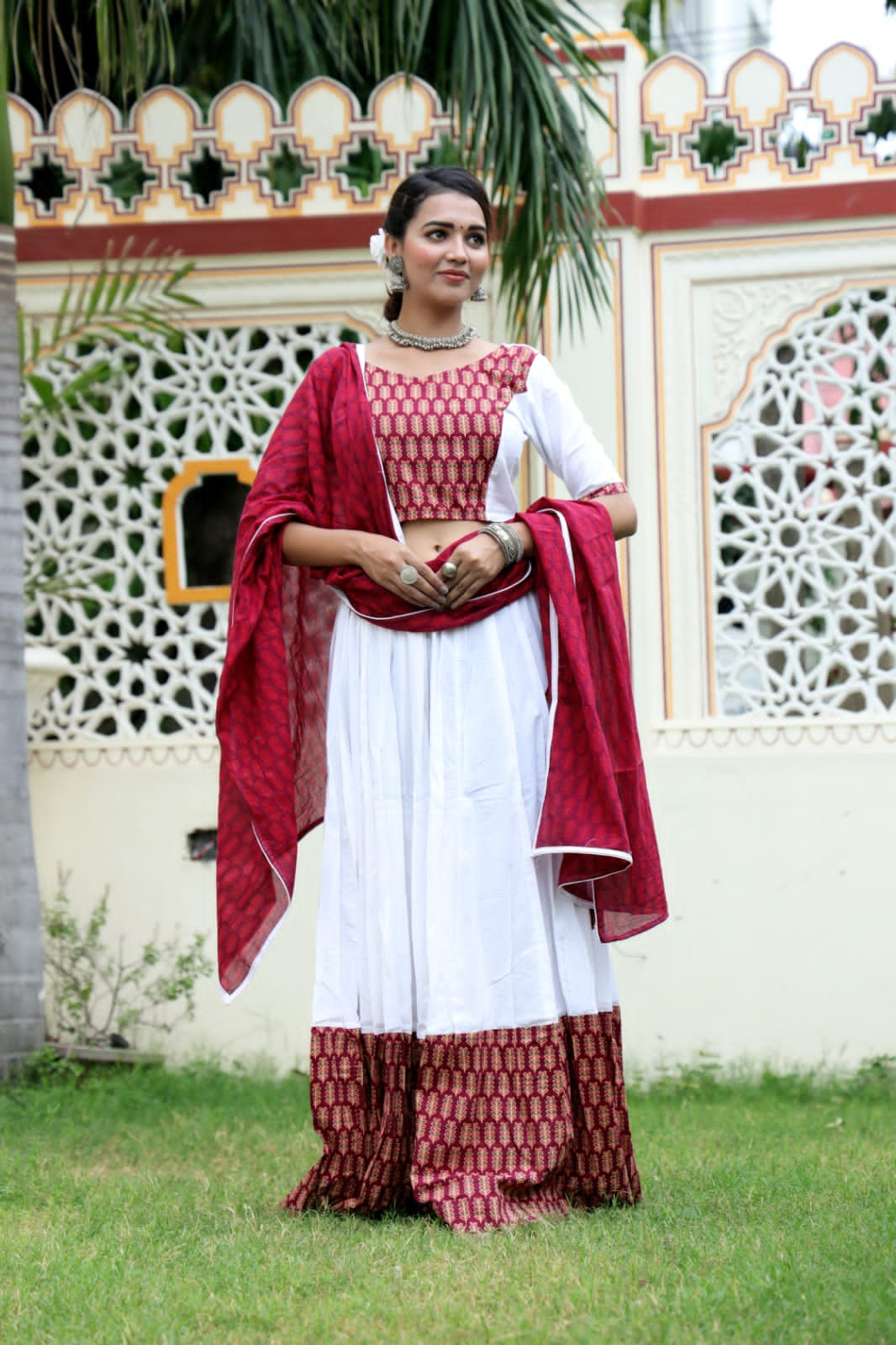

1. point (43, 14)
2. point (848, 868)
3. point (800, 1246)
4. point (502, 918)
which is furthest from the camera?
point (43, 14)

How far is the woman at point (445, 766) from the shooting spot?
318cm

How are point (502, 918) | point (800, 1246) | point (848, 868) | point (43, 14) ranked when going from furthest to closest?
point (43, 14) < point (848, 868) < point (502, 918) < point (800, 1246)

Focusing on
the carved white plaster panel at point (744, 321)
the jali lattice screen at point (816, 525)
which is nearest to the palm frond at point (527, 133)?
the carved white plaster panel at point (744, 321)

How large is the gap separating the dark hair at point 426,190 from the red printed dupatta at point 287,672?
10.3 inches

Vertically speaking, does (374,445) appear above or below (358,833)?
above

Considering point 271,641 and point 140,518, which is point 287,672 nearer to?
point 271,641

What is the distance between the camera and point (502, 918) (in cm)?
320

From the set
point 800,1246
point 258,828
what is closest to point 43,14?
point 258,828

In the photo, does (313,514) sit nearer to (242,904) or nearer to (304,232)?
(242,904)

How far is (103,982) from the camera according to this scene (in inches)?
217

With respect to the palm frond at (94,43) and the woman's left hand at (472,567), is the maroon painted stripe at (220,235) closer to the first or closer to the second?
the palm frond at (94,43)

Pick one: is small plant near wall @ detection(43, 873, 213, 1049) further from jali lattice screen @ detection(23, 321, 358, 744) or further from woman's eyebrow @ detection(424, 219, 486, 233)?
woman's eyebrow @ detection(424, 219, 486, 233)

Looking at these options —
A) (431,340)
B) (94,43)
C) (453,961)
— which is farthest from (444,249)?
(94,43)

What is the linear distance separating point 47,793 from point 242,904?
95.2 inches
